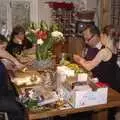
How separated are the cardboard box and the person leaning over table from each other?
0.74 m

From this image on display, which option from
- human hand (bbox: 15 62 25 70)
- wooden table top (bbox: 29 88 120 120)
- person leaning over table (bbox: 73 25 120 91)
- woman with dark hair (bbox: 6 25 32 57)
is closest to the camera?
wooden table top (bbox: 29 88 120 120)

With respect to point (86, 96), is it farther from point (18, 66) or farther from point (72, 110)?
point (18, 66)

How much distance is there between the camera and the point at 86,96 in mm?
1926

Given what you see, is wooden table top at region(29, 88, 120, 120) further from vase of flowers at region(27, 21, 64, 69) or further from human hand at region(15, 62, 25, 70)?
human hand at region(15, 62, 25, 70)

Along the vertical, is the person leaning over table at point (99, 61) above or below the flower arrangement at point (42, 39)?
below

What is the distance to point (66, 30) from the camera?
483 cm

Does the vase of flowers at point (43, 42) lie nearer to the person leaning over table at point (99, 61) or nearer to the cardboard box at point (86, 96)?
the person leaning over table at point (99, 61)

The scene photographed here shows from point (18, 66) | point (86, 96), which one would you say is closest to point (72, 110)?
point (86, 96)

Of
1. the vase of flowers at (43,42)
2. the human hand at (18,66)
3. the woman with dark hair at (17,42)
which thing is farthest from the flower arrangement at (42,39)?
the woman with dark hair at (17,42)

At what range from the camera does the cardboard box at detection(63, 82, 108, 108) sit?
190 centimetres

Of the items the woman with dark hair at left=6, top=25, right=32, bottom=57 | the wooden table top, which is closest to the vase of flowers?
the woman with dark hair at left=6, top=25, right=32, bottom=57

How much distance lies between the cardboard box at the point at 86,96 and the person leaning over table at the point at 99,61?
74 centimetres

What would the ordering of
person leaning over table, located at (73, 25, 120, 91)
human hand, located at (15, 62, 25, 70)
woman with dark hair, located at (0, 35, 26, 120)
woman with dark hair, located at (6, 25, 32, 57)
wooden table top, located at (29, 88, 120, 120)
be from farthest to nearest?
woman with dark hair, located at (6, 25, 32, 57), human hand, located at (15, 62, 25, 70), person leaning over table, located at (73, 25, 120, 91), woman with dark hair, located at (0, 35, 26, 120), wooden table top, located at (29, 88, 120, 120)

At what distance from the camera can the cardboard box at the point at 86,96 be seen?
190cm
